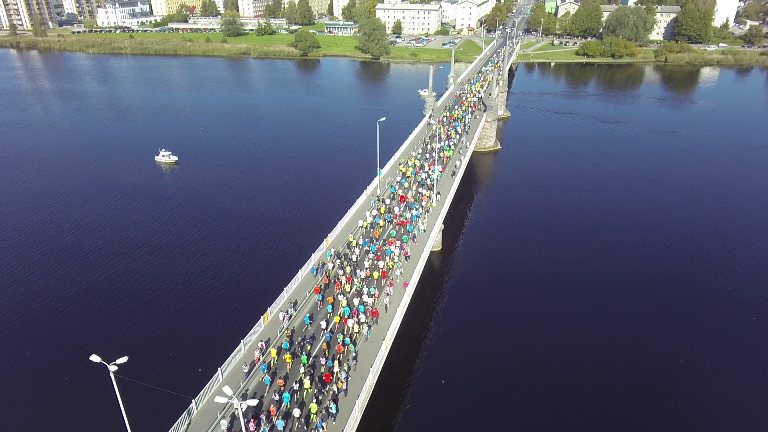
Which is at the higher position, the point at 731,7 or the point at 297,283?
the point at 731,7

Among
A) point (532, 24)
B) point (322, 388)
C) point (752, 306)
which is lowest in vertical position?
point (752, 306)

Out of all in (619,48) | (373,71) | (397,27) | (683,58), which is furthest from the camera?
(397,27)

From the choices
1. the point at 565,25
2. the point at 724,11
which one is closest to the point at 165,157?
the point at 565,25

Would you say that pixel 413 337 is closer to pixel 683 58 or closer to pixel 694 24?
pixel 683 58

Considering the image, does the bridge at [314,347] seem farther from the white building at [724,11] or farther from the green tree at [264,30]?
the white building at [724,11]

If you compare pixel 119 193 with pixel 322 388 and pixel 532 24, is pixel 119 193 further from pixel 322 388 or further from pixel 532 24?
pixel 532 24

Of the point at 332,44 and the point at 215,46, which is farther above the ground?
the point at 332,44

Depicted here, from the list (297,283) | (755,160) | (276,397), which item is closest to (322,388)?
(276,397)
